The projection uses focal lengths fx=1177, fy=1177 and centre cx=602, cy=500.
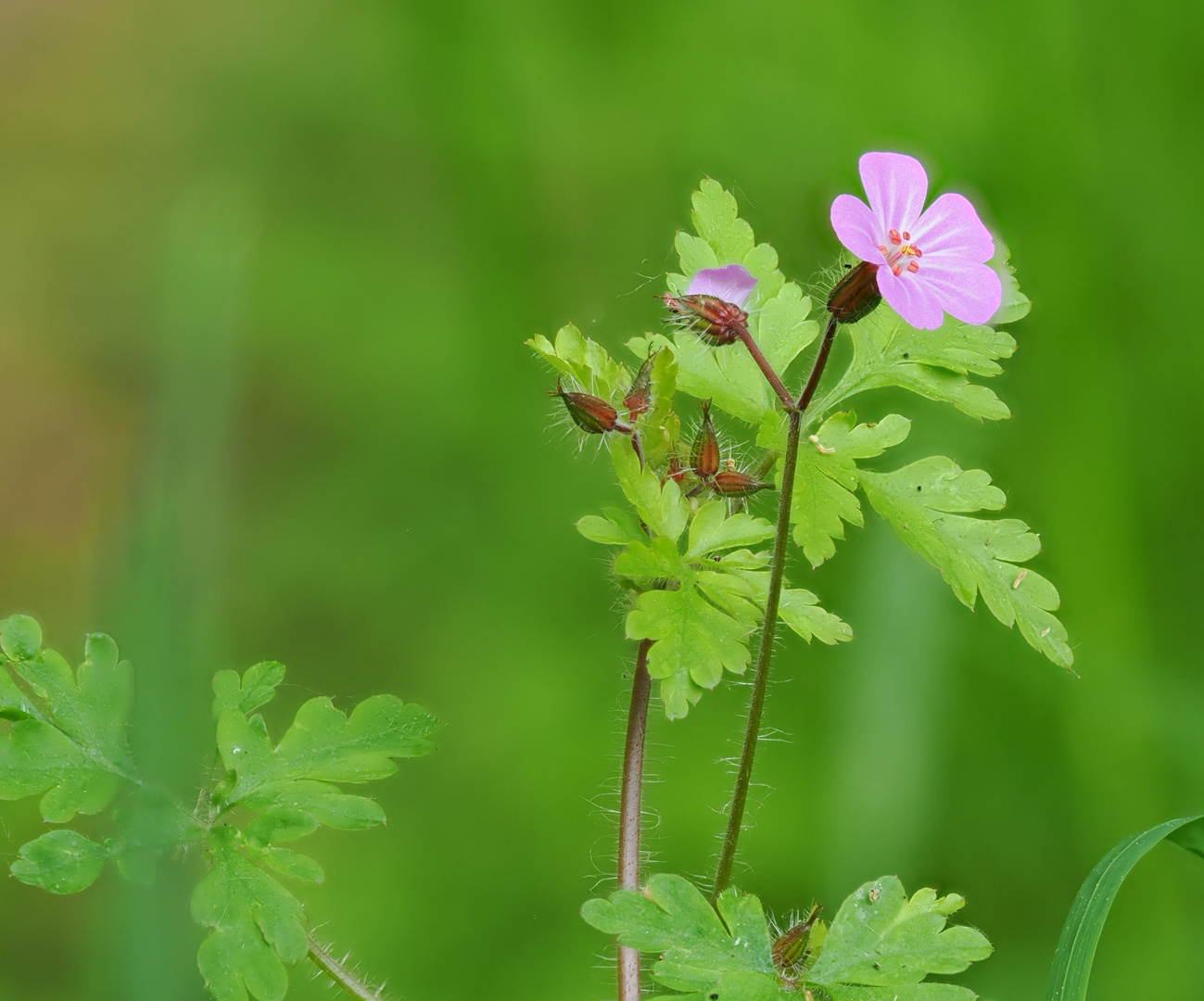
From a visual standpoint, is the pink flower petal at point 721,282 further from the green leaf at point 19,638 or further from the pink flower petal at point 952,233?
the green leaf at point 19,638

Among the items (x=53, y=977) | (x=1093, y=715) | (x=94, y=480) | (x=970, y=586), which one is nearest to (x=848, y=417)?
(x=970, y=586)

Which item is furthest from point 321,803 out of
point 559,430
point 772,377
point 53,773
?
point 559,430

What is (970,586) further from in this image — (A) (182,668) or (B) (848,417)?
(A) (182,668)

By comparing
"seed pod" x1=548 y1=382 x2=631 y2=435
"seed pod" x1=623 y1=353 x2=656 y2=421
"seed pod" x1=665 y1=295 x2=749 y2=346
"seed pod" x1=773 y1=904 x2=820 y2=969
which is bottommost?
"seed pod" x1=773 y1=904 x2=820 y2=969

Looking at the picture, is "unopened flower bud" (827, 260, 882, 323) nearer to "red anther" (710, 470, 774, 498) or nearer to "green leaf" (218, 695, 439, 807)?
"red anther" (710, 470, 774, 498)

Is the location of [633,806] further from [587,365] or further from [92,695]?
[92,695]

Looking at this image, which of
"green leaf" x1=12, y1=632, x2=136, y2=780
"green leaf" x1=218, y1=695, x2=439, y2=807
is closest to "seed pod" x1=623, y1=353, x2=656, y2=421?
"green leaf" x1=218, y1=695, x2=439, y2=807

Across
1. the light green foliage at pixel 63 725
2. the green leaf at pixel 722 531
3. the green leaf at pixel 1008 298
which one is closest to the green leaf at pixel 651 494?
the green leaf at pixel 722 531

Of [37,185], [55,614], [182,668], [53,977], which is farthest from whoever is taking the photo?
→ [37,185]
